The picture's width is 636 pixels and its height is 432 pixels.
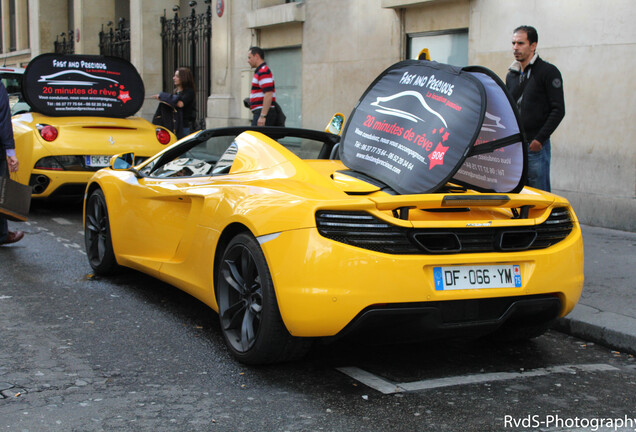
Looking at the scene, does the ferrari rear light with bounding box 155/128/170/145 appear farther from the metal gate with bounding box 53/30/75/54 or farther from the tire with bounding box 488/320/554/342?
the metal gate with bounding box 53/30/75/54

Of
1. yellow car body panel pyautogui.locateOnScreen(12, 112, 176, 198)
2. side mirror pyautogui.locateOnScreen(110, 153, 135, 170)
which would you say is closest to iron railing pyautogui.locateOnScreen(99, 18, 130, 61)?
yellow car body panel pyautogui.locateOnScreen(12, 112, 176, 198)

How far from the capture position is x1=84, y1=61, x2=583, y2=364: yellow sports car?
3.77 meters

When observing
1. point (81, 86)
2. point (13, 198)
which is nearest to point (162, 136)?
point (81, 86)

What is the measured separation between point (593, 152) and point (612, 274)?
2.94 m

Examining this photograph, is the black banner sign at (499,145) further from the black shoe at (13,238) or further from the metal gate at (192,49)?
the metal gate at (192,49)

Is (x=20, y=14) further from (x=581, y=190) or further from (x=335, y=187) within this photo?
(x=335, y=187)

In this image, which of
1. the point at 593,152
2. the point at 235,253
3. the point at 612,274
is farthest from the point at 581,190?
the point at 235,253

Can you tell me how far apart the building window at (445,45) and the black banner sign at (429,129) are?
22.9ft

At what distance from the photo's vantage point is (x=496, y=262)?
3961 mm

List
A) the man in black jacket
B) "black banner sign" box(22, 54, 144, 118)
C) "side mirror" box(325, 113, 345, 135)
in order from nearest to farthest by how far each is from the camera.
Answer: "side mirror" box(325, 113, 345, 135)
the man in black jacket
"black banner sign" box(22, 54, 144, 118)

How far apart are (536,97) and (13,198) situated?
4798 mm

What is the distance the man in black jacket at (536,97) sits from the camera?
21.6 feet

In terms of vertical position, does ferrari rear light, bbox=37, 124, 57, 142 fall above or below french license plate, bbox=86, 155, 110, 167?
above

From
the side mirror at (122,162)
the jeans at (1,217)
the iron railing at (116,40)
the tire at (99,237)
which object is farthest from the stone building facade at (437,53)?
the jeans at (1,217)
